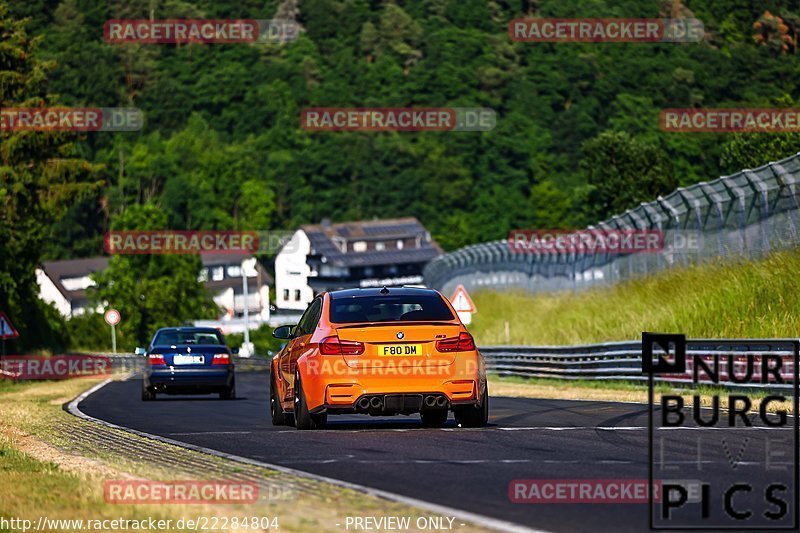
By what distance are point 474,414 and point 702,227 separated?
54.8 ft

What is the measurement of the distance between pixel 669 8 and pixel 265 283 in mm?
49668

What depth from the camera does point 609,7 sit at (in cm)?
18150

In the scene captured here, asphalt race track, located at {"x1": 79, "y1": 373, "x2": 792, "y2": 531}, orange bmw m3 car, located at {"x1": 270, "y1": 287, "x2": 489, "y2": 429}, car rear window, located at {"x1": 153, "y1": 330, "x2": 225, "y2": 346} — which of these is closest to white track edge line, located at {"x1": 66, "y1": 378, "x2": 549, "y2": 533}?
asphalt race track, located at {"x1": 79, "y1": 373, "x2": 792, "y2": 531}

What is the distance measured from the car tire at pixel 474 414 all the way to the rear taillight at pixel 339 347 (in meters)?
1.36

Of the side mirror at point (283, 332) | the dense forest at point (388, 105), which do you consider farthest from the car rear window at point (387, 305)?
the dense forest at point (388, 105)

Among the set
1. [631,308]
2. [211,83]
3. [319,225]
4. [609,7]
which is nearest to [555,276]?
[631,308]

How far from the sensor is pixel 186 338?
29.9 metres

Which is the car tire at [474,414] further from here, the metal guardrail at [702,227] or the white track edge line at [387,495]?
the metal guardrail at [702,227]

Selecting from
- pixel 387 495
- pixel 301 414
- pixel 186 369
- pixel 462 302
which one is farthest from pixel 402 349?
pixel 462 302

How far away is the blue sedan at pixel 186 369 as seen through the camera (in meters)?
28.8

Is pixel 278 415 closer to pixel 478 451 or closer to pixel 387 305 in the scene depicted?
pixel 387 305

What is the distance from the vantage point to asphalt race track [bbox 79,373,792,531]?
10.1m

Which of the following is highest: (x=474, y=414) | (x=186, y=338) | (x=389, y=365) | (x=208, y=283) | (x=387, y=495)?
(x=208, y=283)

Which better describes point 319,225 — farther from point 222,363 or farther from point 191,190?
point 222,363
